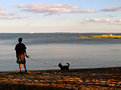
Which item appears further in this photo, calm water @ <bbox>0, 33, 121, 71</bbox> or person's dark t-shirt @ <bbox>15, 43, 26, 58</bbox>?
calm water @ <bbox>0, 33, 121, 71</bbox>

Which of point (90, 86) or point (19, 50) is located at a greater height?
point (19, 50)

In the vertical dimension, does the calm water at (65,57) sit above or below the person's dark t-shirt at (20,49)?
below

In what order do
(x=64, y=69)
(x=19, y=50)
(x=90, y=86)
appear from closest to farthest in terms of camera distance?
(x=90, y=86) < (x=19, y=50) < (x=64, y=69)

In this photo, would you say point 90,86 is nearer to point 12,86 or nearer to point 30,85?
point 30,85

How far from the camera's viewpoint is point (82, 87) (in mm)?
6980

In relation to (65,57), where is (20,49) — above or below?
above

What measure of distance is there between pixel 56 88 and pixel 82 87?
97 cm

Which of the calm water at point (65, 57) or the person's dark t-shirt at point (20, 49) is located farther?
the calm water at point (65, 57)

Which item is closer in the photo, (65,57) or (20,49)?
(20,49)

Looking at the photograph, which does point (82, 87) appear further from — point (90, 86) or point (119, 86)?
point (119, 86)

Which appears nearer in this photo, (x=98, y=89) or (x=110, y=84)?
(x=98, y=89)

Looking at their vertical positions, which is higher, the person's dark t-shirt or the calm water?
the person's dark t-shirt

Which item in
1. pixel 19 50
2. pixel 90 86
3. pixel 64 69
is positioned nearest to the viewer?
pixel 90 86

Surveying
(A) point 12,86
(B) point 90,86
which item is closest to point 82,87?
(B) point 90,86
